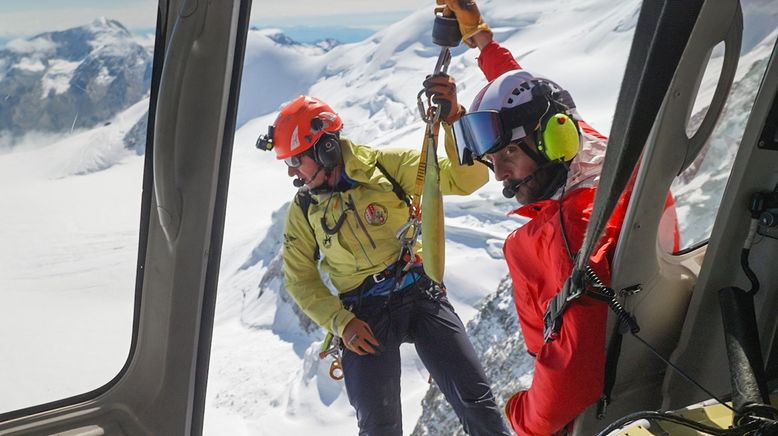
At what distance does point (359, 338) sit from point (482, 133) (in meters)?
1.19

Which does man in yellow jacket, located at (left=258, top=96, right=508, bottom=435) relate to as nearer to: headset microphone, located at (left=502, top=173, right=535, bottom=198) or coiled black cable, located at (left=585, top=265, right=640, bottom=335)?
headset microphone, located at (left=502, top=173, right=535, bottom=198)

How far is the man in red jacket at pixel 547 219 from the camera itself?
1.49 m

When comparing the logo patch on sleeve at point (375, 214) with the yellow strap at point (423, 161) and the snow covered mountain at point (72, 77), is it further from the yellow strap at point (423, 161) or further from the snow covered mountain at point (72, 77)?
the snow covered mountain at point (72, 77)

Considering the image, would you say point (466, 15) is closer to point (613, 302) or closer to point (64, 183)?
point (613, 302)

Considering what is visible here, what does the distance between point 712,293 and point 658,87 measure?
0.61 meters

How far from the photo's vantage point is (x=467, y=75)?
10258 millimetres

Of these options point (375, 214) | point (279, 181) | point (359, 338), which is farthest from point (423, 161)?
point (279, 181)

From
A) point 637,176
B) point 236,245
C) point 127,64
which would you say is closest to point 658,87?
point 637,176

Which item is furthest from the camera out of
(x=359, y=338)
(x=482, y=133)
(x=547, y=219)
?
(x=359, y=338)

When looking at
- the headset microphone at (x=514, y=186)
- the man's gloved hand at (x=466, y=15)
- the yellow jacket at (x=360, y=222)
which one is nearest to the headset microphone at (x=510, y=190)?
the headset microphone at (x=514, y=186)

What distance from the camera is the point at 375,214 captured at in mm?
2752

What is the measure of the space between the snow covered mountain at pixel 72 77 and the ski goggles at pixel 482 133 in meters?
0.86

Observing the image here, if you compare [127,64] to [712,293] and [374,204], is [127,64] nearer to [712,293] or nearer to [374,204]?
[374,204]

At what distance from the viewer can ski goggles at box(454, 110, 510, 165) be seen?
5.71 ft
